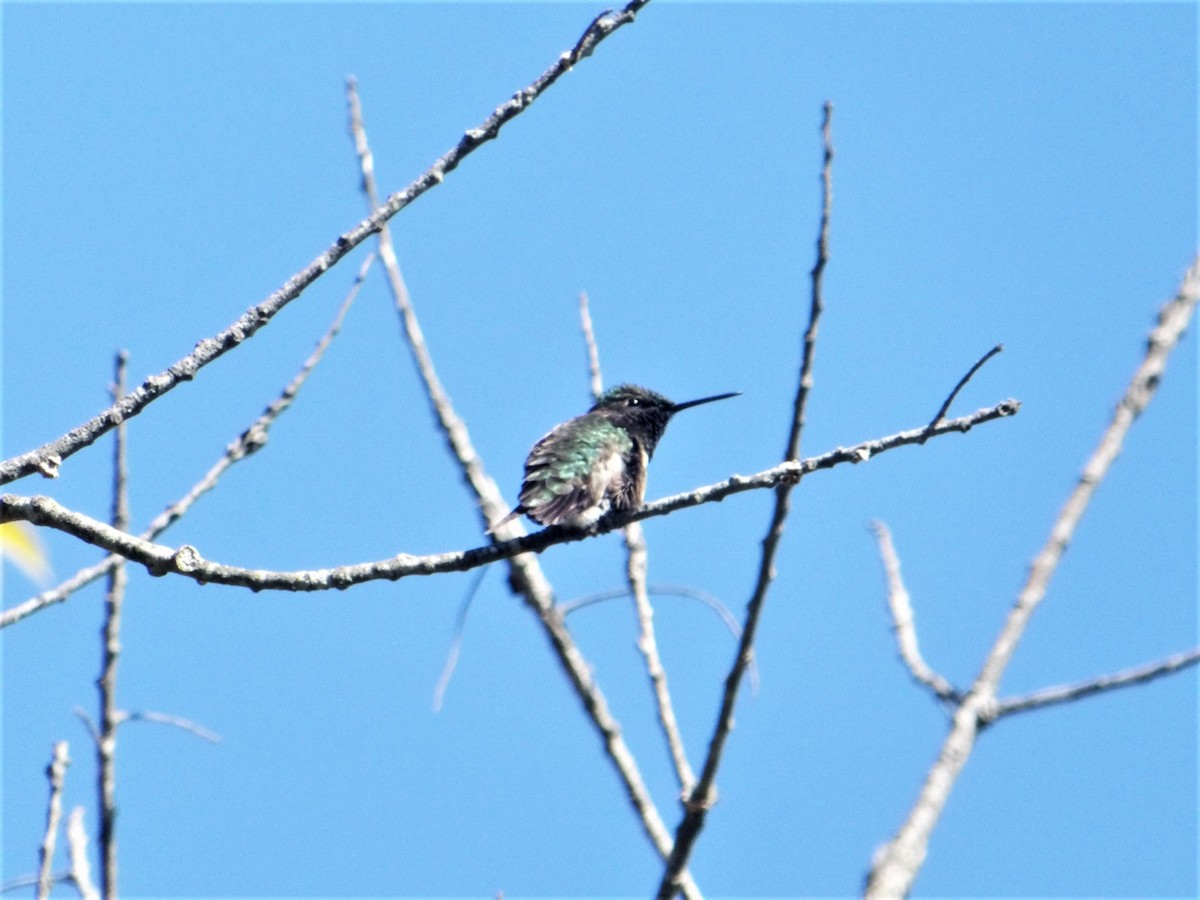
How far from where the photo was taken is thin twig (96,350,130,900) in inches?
178

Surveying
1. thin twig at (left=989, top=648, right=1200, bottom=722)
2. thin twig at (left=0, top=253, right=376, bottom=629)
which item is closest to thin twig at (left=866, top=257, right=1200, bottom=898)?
thin twig at (left=989, top=648, right=1200, bottom=722)

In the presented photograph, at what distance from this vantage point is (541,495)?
5387 mm

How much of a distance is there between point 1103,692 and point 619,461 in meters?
2.27

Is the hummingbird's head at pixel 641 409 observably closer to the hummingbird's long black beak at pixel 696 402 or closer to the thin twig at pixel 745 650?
the hummingbird's long black beak at pixel 696 402

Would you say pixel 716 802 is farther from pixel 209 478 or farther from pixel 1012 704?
pixel 209 478

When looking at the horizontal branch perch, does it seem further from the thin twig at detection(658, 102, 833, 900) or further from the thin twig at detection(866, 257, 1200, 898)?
the thin twig at detection(866, 257, 1200, 898)

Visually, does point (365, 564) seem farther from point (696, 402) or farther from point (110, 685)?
point (696, 402)

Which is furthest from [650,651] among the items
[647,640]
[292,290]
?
[292,290]

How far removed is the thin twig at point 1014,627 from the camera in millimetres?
4305

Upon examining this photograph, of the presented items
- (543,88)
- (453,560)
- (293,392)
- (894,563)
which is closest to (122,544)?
(453,560)

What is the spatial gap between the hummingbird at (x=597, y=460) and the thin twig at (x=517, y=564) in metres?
0.29

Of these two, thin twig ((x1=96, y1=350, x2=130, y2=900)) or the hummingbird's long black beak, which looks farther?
the hummingbird's long black beak

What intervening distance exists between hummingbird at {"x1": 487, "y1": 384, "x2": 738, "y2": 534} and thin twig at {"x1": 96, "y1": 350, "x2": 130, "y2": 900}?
128 centimetres

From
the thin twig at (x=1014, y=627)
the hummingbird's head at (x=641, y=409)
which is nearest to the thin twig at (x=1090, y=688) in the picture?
the thin twig at (x=1014, y=627)
